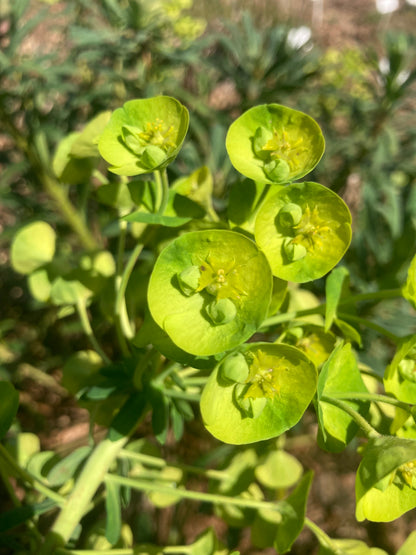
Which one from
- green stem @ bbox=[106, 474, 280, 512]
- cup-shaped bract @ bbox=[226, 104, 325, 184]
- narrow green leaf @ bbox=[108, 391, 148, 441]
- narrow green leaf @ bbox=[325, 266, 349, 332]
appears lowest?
green stem @ bbox=[106, 474, 280, 512]

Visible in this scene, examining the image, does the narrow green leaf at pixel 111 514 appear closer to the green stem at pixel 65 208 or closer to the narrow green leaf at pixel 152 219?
the narrow green leaf at pixel 152 219

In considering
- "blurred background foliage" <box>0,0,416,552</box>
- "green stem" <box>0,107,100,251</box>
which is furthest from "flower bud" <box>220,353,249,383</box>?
"green stem" <box>0,107,100,251</box>

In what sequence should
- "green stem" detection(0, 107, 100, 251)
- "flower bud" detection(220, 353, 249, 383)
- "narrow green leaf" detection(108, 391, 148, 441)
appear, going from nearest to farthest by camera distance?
"flower bud" detection(220, 353, 249, 383)
"narrow green leaf" detection(108, 391, 148, 441)
"green stem" detection(0, 107, 100, 251)

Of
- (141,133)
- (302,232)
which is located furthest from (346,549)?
(141,133)

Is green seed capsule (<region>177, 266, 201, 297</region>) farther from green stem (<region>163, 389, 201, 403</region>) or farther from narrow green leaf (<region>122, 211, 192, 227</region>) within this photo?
green stem (<region>163, 389, 201, 403</region>)

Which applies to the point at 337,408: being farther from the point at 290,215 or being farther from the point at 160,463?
the point at 160,463

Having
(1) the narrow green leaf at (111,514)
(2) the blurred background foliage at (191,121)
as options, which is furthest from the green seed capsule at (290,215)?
(2) the blurred background foliage at (191,121)

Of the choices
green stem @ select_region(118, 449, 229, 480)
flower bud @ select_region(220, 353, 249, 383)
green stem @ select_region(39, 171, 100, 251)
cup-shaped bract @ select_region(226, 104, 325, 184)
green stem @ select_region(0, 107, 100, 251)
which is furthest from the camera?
green stem @ select_region(39, 171, 100, 251)
